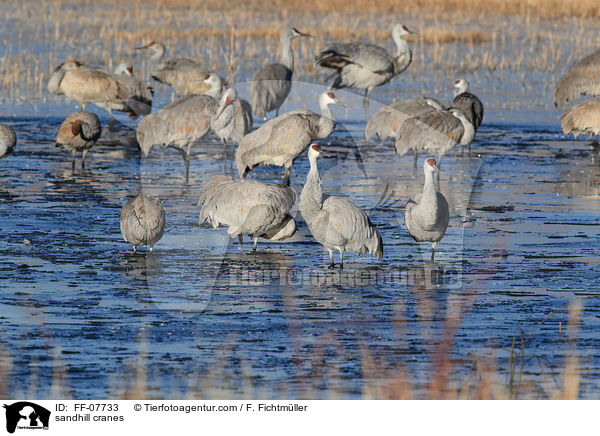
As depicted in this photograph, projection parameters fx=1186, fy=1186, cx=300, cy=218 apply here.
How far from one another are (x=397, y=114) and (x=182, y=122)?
3135 mm

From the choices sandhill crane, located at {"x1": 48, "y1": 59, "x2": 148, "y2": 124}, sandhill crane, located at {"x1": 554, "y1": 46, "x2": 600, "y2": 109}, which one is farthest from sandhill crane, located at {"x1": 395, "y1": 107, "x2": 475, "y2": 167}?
sandhill crane, located at {"x1": 48, "y1": 59, "x2": 148, "y2": 124}

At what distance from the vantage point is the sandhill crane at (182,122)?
15891 mm

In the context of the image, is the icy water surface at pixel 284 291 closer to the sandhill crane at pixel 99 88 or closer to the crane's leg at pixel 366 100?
the sandhill crane at pixel 99 88

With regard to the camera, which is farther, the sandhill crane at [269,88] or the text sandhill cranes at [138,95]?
the text sandhill cranes at [138,95]


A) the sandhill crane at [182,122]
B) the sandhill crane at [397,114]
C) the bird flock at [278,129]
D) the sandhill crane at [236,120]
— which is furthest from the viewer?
the sandhill crane at [397,114]

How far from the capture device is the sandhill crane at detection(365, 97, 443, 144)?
16.9 meters

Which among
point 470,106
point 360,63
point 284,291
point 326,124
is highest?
point 360,63

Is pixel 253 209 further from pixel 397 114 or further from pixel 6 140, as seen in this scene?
pixel 397 114

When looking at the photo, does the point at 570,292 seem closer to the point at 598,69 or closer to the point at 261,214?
the point at 261,214

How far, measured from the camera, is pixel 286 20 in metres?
37.2

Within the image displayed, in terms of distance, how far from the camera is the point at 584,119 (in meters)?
17.7

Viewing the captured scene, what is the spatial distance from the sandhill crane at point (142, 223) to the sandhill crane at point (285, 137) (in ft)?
11.5

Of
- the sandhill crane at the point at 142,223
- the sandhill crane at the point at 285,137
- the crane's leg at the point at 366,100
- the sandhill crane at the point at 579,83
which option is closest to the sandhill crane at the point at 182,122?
the sandhill crane at the point at 285,137

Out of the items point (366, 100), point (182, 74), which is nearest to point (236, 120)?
point (182, 74)
